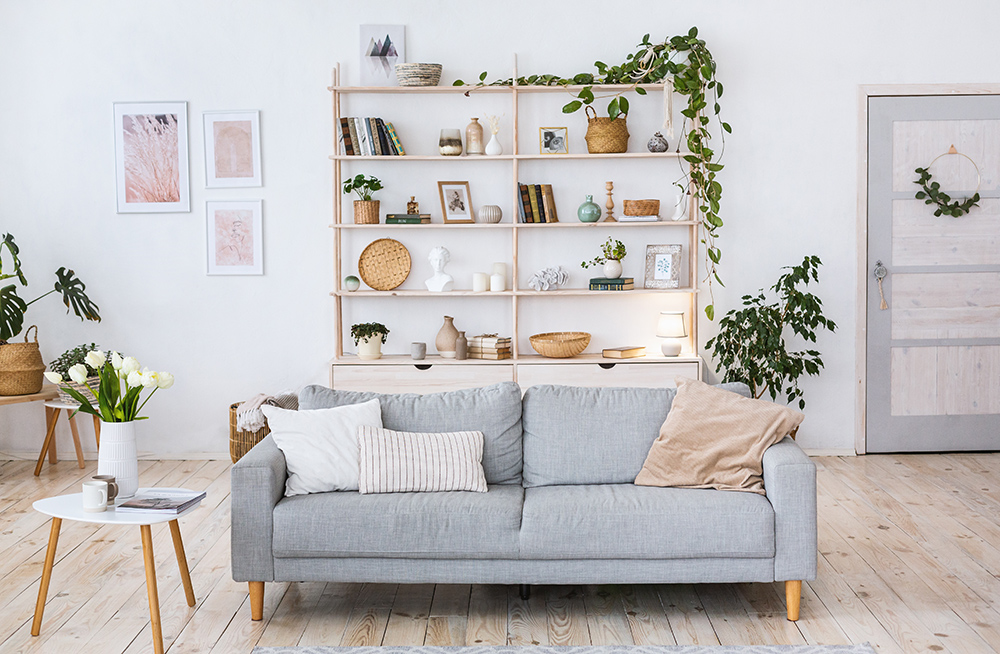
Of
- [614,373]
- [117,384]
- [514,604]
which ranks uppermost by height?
[117,384]

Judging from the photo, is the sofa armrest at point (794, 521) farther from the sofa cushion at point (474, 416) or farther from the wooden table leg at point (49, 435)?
the wooden table leg at point (49, 435)

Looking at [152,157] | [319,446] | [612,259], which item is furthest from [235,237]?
[319,446]

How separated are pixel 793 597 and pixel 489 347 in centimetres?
237

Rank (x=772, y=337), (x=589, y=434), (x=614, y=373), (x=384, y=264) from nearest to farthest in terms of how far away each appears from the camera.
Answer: (x=589, y=434), (x=772, y=337), (x=614, y=373), (x=384, y=264)

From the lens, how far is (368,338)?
Result: 486 cm

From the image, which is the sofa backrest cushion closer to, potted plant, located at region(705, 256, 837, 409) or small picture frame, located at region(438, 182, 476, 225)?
potted plant, located at region(705, 256, 837, 409)

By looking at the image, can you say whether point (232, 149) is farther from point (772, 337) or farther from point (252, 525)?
point (772, 337)

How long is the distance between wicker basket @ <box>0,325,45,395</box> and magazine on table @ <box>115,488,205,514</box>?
2297mm

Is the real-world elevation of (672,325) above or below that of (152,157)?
below

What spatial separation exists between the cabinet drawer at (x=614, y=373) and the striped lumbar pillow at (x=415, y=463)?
1669 mm

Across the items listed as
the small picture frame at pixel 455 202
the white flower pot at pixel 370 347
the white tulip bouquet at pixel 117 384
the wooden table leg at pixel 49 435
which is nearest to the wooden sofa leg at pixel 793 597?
the white tulip bouquet at pixel 117 384

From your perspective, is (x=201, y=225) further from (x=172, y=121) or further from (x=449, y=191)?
(x=449, y=191)

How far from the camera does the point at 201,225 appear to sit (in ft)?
16.8

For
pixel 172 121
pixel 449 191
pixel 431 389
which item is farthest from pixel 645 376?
pixel 172 121
